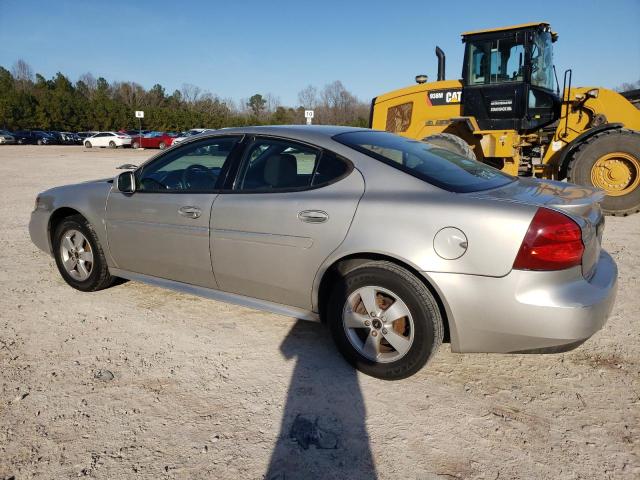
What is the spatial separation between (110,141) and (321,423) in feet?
144

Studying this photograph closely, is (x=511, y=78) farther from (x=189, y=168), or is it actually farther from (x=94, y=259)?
(x=94, y=259)

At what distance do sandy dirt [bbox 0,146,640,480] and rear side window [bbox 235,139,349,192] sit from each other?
112cm

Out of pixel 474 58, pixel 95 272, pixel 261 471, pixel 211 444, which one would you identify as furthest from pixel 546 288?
pixel 474 58

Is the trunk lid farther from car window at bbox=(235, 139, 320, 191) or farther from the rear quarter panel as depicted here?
car window at bbox=(235, 139, 320, 191)

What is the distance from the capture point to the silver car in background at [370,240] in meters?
2.38

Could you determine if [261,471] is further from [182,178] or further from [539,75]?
[539,75]

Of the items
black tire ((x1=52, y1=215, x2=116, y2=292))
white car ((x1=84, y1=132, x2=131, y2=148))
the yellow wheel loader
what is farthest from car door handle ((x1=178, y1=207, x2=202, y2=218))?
white car ((x1=84, y1=132, x2=131, y2=148))

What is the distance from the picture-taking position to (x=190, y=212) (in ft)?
11.2

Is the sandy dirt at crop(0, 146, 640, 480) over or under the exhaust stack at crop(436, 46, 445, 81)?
under

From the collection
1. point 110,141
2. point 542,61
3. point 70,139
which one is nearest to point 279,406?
point 542,61

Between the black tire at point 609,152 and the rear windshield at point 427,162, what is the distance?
4.98 m

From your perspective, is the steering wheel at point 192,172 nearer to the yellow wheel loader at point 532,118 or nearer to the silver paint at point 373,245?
the silver paint at point 373,245

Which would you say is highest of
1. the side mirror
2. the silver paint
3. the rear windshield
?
the rear windshield

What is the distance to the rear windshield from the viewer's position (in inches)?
110
